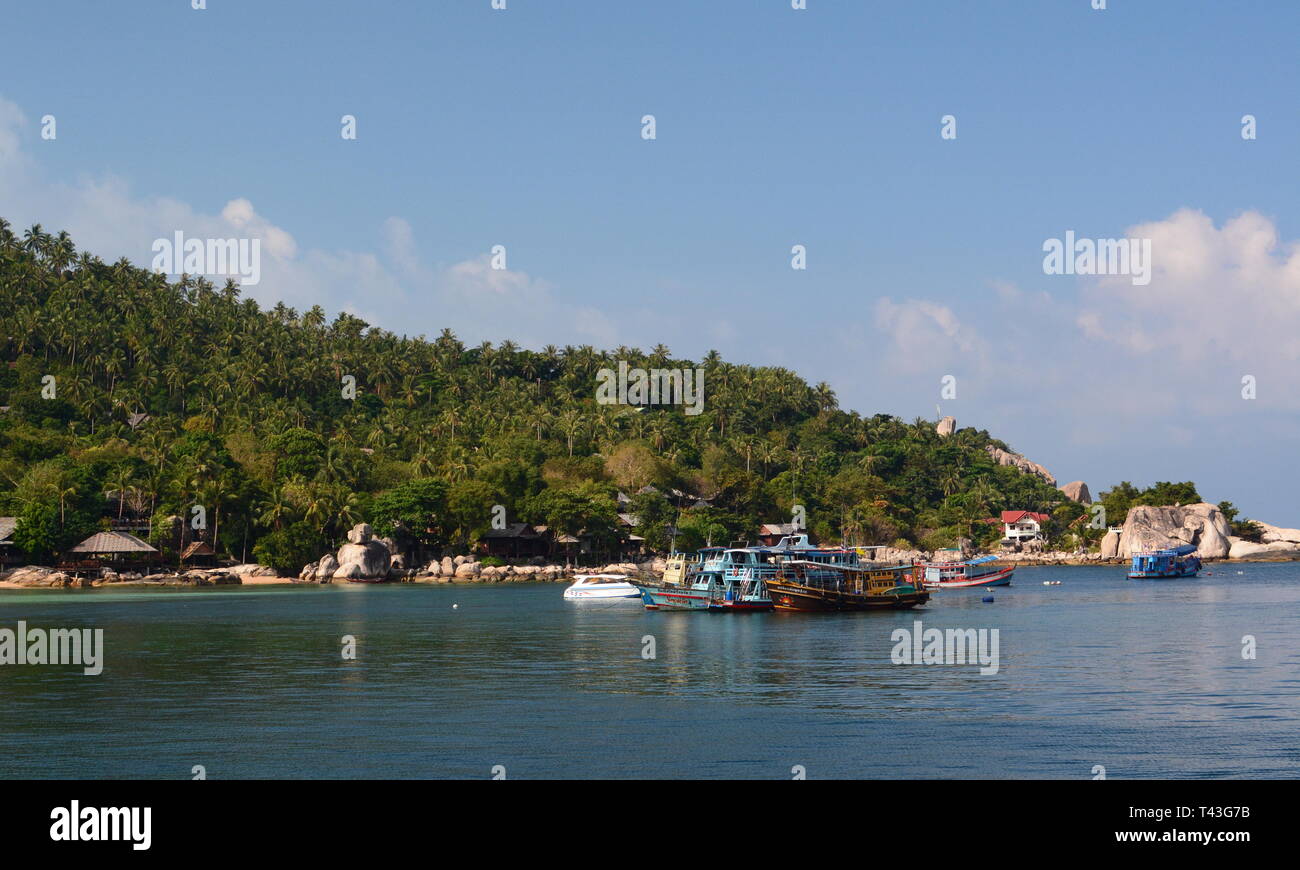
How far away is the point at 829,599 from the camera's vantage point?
7788 cm

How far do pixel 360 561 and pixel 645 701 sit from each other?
89118 millimetres

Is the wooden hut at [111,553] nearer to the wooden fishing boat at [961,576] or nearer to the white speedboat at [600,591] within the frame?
the white speedboat at [600,591]

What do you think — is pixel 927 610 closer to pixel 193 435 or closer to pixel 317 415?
pixel 193 435

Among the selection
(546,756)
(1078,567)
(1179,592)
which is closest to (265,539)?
(1179,592)

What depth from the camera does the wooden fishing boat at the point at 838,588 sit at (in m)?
77.4

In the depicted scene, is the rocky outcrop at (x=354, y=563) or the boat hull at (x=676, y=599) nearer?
the boat hull at (x=676, y=599)

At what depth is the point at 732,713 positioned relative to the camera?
115ft

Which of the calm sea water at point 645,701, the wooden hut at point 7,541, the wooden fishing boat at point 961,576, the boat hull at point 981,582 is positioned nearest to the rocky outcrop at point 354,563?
the wooden hut at point 7,541

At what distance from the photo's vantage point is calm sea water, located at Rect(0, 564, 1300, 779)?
2778cm

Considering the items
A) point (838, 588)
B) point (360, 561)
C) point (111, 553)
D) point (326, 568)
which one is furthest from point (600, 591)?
point (111, 553)

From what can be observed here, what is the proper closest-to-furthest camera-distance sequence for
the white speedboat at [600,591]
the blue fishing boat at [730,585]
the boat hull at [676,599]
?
the blue fishing boat at [730,585]
the boat hull at [676,599]
the white speedboat at [600,591]

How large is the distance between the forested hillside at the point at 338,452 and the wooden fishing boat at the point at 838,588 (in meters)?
53.5

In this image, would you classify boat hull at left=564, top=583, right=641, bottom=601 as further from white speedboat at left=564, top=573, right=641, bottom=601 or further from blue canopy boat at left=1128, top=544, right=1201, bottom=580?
blue canopy boat at left=1128, top=544, right=1201, bottom=580
